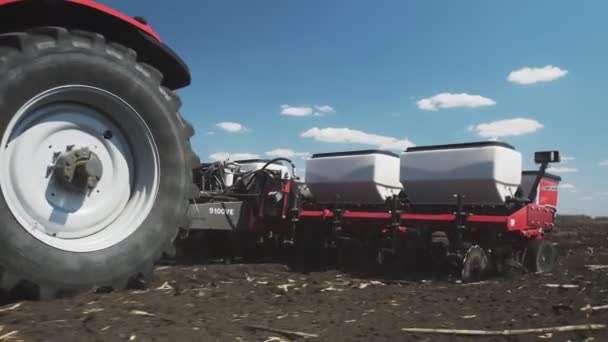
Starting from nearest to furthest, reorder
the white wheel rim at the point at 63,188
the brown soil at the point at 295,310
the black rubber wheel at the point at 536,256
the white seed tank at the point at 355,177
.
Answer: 1. the brown soil at the point at 295,310
2. the white wheel rim at the point at 63,188
3. the black rubber wheel at the point at 536,256
4. the white seed tank at the point at 355,177

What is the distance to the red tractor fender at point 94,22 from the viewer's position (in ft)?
9.43

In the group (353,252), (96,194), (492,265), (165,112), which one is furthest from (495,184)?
(96,194)

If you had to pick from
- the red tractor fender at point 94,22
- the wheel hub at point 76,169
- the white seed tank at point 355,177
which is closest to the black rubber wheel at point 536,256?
the white seed tank at point 355,177

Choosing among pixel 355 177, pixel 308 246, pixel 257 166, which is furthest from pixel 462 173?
pixel 257 166

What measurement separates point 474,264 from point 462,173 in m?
0.99

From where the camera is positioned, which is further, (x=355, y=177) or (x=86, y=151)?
(x=355, y=177)

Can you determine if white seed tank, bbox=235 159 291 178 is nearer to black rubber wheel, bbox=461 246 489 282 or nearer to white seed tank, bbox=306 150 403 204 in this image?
white seed tank, bbox=306 150 403 204

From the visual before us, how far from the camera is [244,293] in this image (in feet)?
11.6

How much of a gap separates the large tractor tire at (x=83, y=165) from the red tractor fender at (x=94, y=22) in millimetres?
178

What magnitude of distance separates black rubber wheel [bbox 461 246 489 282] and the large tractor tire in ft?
10.4

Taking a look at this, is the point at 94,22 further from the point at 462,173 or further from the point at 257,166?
the point at 257,166

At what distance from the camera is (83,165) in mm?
2877

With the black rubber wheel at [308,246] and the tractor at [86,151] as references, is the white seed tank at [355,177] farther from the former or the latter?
the tractor at [86,151]

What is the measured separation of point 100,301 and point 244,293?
3.45 feet
